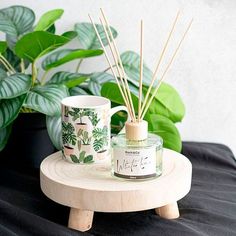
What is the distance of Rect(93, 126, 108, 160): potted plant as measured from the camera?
1033 mm

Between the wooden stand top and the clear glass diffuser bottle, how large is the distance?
15 mm

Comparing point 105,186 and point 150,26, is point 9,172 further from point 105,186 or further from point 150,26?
point 150,26

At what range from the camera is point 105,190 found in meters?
0.91

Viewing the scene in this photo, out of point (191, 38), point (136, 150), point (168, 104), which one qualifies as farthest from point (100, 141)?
point (191, 38)

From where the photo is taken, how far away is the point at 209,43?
4.71ft

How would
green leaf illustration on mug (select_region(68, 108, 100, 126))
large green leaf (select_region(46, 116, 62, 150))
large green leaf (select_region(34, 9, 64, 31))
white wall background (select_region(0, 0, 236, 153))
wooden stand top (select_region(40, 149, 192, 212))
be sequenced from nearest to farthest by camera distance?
wooden stand top (select_region(40, 149, 192, 212)) → green leaf illustration on mug (select_region(68, 108, 100, 126)) → large green leaf (select_region(46, 116, 62, 150)) → large green leaf (select_region(34, 9, 64, 31)) → white wall background (select_region(0, 0, 236, 153))

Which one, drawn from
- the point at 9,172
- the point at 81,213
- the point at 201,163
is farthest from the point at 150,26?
the point at 81,213

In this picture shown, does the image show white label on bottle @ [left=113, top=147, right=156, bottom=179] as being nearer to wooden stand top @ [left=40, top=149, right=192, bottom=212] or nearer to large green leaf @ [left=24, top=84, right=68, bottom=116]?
wooden stand top @ [left=40, top=149, right=192, bottom=212]

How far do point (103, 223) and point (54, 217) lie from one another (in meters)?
0.10

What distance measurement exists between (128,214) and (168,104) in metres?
0.40

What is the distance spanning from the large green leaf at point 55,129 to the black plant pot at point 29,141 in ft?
0.26

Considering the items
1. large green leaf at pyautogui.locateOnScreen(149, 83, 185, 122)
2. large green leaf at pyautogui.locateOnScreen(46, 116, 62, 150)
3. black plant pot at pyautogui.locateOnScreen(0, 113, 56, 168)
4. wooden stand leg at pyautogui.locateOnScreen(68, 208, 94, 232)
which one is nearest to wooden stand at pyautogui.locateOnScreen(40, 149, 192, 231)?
wooden stand leg at pyautogui.locateOnScreen(68, 208, 94, 232)

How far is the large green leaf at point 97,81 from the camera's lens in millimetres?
1276

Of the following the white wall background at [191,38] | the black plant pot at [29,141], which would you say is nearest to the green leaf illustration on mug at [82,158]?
the black plant pot at [29,141]
